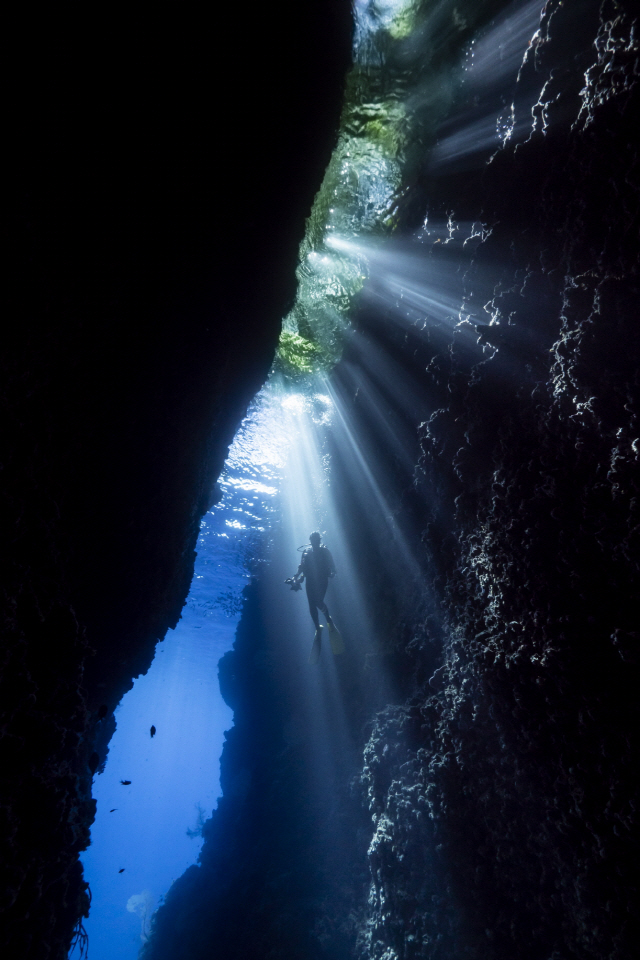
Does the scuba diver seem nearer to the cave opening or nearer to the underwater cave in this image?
the cave opening

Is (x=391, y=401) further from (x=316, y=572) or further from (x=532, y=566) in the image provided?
(x=532, y=566)

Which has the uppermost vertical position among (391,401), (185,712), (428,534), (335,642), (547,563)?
(391,401)

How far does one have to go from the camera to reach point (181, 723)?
81.2 metres

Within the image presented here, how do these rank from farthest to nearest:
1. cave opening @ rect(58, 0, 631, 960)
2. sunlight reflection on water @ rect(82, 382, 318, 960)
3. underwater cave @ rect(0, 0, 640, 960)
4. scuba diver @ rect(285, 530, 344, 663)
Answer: sunlight reflection on water @ rect(82, 382, 318, 960)
scuba diver @ rect(285, 530, 344, 663)
cave opening @ rect(58, 0, 631, 960)
underwater cave @ rect(0, 0, 640, 960)

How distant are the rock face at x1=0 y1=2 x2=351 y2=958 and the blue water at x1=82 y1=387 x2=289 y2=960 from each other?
4.20 meters

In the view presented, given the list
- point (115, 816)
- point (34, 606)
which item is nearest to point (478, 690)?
point (34, 606)

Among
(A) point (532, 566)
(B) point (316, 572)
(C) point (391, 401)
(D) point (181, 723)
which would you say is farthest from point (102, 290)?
(D) point (181, 723)

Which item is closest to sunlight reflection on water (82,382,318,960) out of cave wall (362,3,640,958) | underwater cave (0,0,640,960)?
underwater cave (0,0,640,960)

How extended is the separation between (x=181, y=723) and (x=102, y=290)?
9840cm

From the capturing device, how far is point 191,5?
3059mm

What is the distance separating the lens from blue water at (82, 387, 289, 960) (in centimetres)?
1608

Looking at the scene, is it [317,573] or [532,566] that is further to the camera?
[317,573]

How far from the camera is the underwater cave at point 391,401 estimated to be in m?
2.82

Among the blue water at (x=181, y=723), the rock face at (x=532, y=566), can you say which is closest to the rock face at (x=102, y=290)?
the rock face at (x=532, y=566)
